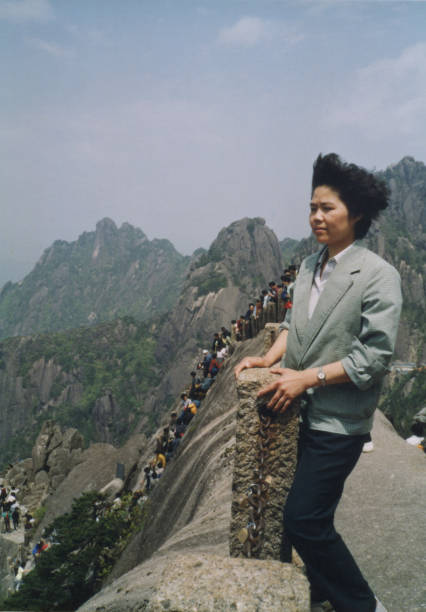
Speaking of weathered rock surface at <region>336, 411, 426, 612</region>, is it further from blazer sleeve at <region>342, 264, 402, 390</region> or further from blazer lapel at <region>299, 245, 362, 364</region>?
blazer lapel at <region>299, 245, 362, 364</region>

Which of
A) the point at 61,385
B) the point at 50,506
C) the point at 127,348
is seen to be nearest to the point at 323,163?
the point at 50,506

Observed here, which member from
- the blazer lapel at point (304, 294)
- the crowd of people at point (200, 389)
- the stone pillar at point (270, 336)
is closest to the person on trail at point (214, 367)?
the crowd of people at point (200, 389)

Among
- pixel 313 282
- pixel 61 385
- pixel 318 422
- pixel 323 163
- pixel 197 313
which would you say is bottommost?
pixel 61 385

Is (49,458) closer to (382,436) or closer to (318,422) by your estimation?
(382,436)

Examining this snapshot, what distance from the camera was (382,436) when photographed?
5699 mm

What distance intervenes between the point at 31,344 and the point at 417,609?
13892 centimetres

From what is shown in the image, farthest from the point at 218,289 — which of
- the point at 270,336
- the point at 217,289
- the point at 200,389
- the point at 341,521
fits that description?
the point at 341,521

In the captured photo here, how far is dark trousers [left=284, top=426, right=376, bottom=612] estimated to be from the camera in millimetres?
1850

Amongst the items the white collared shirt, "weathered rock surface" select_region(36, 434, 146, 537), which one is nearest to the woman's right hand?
the white collared shirt

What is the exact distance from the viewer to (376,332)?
70.1 inches

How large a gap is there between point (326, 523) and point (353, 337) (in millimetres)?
878

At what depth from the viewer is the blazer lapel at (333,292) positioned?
76.6 inches

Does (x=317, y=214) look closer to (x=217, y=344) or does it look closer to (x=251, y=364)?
(x=251, y=364)

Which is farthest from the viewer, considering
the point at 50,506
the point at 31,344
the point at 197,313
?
the point at 31,344
